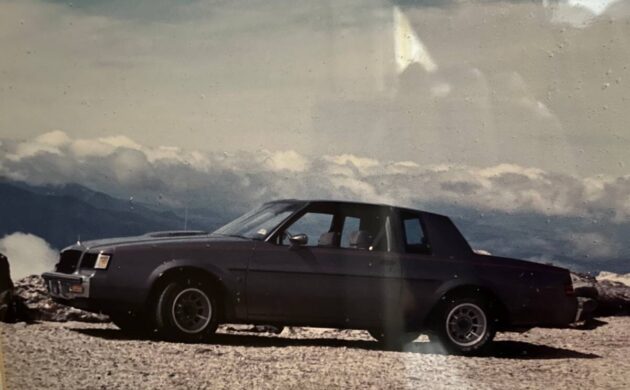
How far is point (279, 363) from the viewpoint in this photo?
6984 mm

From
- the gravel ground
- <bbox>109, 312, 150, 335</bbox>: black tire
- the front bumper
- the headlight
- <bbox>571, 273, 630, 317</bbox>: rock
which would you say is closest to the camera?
the gravel ground

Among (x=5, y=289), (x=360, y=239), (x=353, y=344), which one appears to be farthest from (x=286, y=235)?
(x=5, y=289)

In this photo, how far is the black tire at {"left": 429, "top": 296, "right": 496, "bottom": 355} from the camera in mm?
7457

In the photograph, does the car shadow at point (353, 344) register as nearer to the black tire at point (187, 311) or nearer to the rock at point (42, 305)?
the black tire at point (187, 311)

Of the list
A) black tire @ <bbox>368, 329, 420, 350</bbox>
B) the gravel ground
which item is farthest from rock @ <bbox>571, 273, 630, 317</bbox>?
black tire @ <bbox>368, 329, 420, 350</bbox>

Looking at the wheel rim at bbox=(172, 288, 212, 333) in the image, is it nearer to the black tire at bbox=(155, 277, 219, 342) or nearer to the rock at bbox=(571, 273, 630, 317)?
the black tire at bbox=(155, 277, 219, 342)

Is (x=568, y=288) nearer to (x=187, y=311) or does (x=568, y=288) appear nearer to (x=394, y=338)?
(x=394, y=338)

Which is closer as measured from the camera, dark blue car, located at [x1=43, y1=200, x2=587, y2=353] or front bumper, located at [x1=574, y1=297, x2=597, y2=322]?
dark blue car, located at [x1=43, y1=200, x2=587, y2=353]

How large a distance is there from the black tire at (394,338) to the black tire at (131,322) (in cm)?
121

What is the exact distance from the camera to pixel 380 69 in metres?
6.37

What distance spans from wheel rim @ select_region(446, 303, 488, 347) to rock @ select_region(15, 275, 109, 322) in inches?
75.1

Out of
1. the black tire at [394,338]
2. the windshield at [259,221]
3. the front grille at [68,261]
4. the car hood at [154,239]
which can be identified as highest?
the windshield at [259,221]

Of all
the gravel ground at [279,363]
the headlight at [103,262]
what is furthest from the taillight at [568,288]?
the headlight at [103,262]

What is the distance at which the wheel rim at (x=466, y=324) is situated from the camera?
24.6 feet
